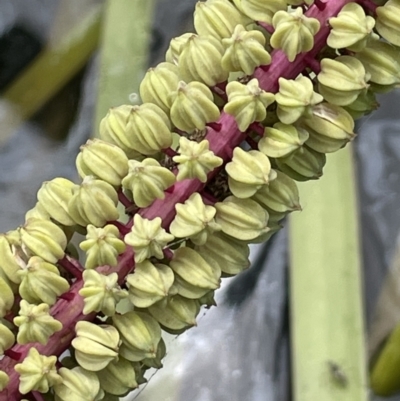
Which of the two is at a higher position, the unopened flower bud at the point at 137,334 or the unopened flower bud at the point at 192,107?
the unopened flower bud at the point at 192,107

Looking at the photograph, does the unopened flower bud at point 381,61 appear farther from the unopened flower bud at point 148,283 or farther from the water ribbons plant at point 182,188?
the unopened flower bud at point 148,283

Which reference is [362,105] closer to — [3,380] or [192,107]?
[192,107]

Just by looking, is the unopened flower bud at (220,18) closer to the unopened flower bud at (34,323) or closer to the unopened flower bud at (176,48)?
the unopened flower bud at (176,48)

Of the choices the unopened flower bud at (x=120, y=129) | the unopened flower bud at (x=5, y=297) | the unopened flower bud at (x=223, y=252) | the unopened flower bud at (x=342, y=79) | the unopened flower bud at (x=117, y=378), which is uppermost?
the unopened flower bud at (x=342, y=79)

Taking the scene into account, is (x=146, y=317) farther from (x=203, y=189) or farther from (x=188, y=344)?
(x=188, y=344)

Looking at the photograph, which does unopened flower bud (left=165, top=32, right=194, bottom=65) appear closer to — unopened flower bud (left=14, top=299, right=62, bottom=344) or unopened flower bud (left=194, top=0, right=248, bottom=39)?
unopened flower bud (left=194, top=0, right=248, bottom=39)

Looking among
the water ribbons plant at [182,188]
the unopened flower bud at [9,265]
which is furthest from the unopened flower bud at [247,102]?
the unopened flower bud at [9,265]

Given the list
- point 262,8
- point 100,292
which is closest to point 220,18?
point 262,8
